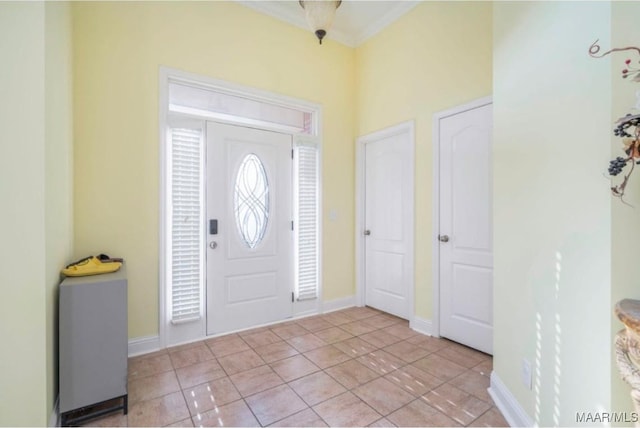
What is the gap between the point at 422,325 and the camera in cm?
304

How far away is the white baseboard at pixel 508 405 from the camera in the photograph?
160cm

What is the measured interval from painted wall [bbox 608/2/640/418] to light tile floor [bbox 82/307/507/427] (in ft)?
3.00

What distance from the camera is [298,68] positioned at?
3465 mm

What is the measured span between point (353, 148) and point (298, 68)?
1.18 m

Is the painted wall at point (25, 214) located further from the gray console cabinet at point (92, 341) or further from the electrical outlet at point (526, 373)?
the electrical outlet at point (526, 373)

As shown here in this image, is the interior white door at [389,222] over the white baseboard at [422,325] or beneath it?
over

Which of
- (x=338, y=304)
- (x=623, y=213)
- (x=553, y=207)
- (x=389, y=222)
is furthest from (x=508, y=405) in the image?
(x=338, y=304)

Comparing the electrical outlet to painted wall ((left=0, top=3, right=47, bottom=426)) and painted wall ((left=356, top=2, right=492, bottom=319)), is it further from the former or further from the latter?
painted wall ((left=0, top=3, right=47, bottom=426))

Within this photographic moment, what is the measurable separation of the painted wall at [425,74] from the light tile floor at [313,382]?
0.67m

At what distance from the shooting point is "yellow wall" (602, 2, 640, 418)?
1.03 metres

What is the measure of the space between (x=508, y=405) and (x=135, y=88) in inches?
143

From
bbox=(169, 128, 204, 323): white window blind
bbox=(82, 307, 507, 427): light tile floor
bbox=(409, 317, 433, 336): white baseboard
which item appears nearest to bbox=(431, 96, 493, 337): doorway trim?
→ bbox=(409, 317, 433, 336): white baseboard

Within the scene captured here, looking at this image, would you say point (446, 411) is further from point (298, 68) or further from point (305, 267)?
point (298, 68)

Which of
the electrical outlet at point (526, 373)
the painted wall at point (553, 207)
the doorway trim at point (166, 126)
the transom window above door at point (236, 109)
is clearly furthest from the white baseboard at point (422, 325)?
the transom window above door at point (236, 109)
